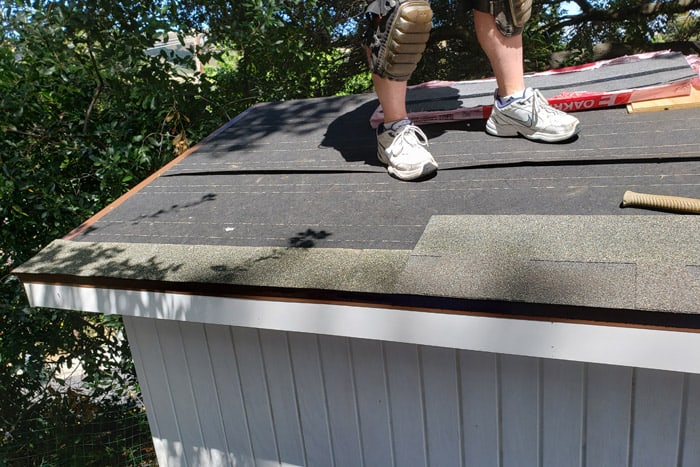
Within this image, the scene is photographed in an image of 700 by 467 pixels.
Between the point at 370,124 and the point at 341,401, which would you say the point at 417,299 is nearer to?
the point at 341,401

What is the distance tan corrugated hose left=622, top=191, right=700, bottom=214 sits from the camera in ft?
6.31

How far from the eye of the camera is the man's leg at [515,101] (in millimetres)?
2775

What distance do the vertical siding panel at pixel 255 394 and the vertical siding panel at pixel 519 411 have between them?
107 cm

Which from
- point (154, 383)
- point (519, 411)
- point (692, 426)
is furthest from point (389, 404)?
point (154, 383)

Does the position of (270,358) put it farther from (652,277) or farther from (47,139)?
(47,139)

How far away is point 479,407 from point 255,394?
1061mm

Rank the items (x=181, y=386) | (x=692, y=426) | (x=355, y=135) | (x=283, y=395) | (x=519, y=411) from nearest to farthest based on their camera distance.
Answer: (x=692, y=426) < (x=519, y=411) < (x=283, y=395) < (x=181, y=386) < (x=355, y=135)

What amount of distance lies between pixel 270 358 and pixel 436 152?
128 centimetres

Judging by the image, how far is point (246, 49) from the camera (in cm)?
584

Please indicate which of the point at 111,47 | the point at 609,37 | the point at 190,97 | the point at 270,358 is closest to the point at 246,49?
the point at 190,97

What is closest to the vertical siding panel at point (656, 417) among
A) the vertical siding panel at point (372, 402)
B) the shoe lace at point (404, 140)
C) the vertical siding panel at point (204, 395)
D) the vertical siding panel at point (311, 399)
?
the vertical siding panel at point (372, 402)

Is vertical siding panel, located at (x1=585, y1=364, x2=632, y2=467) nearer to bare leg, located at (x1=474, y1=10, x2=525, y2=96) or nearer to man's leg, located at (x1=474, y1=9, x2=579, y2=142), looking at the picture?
man's leg, located at (x1=474, y1=9, x2=579, y2=142)

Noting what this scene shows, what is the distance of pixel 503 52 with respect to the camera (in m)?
2.87

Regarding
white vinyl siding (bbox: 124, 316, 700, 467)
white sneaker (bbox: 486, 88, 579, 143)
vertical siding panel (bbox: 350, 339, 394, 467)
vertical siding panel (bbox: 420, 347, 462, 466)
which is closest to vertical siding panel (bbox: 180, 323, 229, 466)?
white vinyl siding (bbox: 124, 316, 700, 467)
